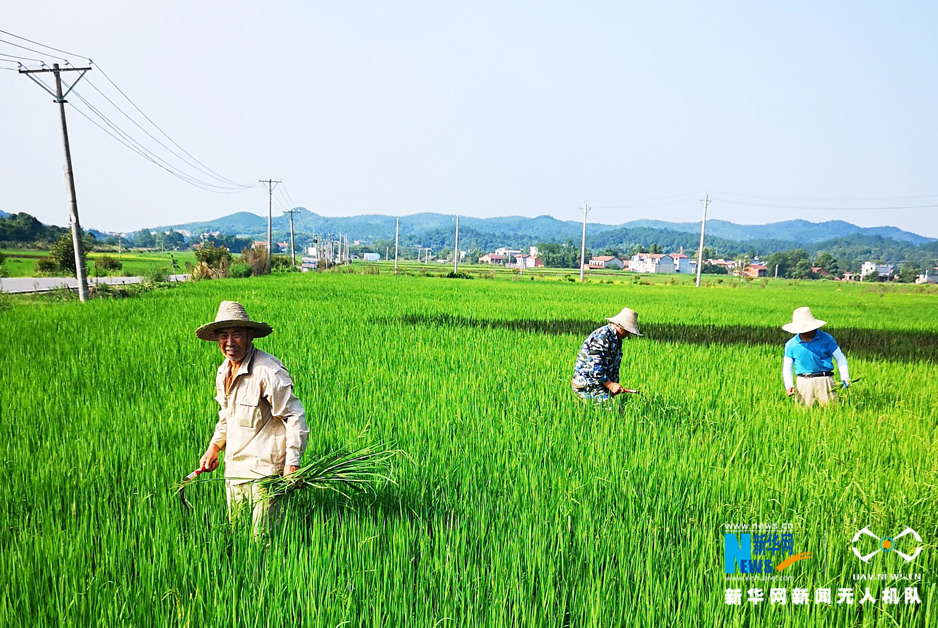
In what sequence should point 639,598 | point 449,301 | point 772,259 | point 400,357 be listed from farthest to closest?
1. point 772,259
2. point 449,301
3. point 400,357
4. point 639,598

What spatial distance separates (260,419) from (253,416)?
0.03 meters

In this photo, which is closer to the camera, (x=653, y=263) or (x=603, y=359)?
(x=603, y=359)

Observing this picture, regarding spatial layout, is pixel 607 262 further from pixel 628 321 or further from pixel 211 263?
pixel 628 321

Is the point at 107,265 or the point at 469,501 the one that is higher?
the point at 469,501

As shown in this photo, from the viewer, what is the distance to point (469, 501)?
8.93 feet

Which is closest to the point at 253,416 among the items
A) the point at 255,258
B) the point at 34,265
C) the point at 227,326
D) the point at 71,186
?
the point at 227,326

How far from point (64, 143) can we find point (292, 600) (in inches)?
636

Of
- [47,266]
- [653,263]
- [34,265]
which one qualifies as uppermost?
[47,266]

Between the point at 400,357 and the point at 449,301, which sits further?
Answer: the point at 449,301

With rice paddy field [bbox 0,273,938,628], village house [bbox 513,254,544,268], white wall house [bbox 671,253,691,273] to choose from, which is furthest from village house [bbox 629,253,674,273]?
rice paddy field [bbox 0,273,938,628]

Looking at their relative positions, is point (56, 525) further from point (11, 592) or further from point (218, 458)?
point (218, 458)

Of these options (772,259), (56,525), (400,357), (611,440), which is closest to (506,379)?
(400,357)

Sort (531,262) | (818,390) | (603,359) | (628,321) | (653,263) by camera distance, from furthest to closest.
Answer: (531,262) → (653,263) → (818,390) → (603,359) → (628,321)

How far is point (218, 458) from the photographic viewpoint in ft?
8.31
